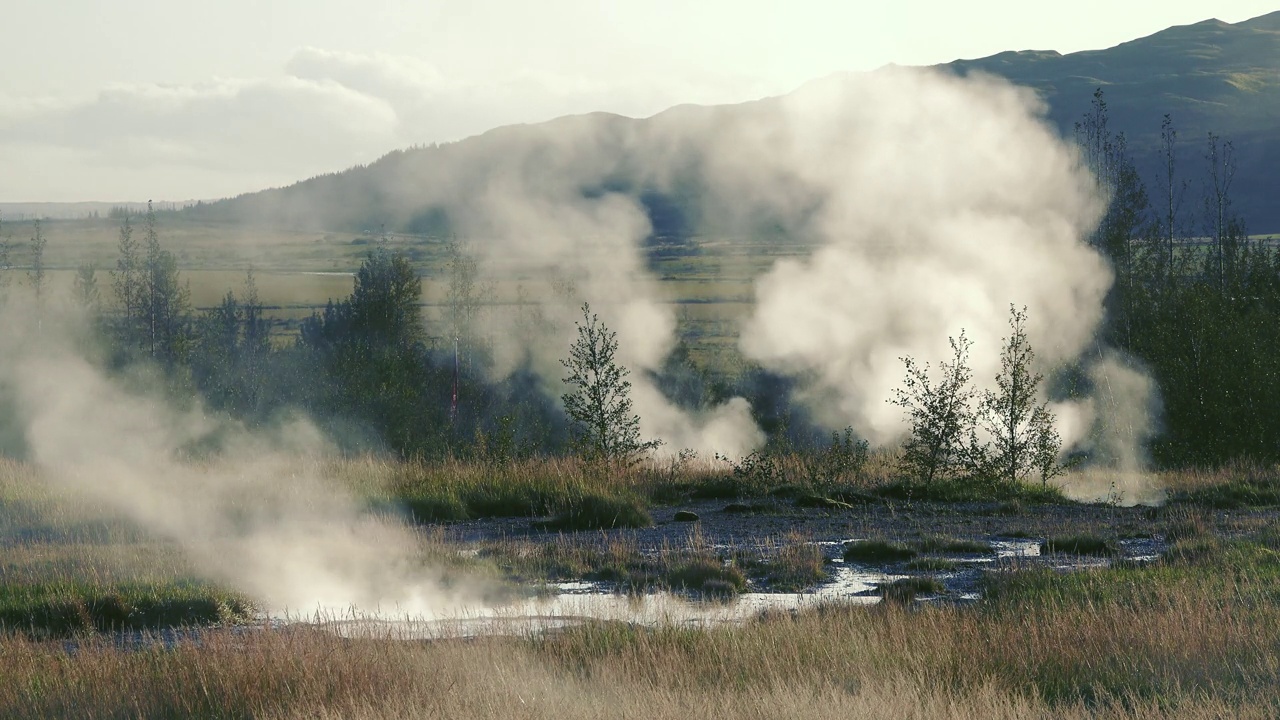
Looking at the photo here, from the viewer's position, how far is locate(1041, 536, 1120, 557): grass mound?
1543 cm

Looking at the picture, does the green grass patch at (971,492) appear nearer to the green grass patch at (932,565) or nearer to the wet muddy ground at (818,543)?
the wet muddy ground at (818,543)

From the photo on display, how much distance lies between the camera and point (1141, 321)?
41.3 m

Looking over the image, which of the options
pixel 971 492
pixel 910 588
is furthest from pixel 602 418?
pixel 910 588

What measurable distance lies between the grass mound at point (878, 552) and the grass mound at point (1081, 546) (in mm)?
1782

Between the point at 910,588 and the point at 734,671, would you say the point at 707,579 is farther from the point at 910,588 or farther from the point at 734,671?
the point at 734,671

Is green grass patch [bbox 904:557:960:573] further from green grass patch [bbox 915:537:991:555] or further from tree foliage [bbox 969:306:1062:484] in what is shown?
tree foliage [bbox 969:306:1062:484]

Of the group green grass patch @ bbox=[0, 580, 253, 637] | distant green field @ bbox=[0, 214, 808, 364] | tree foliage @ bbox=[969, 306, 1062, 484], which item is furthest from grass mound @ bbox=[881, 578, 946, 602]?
distant green field @ bbox=[0, 214, 808, 364]

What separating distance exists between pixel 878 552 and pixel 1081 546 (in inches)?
103

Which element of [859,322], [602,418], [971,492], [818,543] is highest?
[859,322]

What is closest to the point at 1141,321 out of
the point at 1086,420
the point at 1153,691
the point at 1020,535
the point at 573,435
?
the point at 1086,420

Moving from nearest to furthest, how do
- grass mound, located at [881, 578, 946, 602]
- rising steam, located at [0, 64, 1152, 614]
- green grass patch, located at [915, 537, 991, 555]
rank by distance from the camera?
grass mound, located at [881, 578, 946, 602], green grass patch, located at [915, 537, 991, 555], rising steam, located at [0, 64, 1152, 614]

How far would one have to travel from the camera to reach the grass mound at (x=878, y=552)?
15305 millimetres

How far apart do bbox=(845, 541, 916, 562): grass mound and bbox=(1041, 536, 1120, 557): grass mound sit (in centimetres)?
178

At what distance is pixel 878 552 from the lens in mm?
15492
